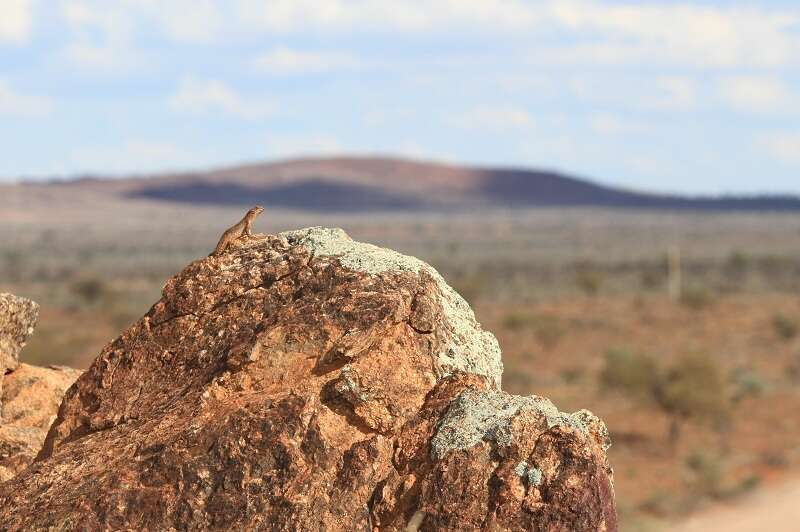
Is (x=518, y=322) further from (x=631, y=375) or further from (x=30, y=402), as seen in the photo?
(x=30, y=402)

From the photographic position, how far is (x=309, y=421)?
4.07 meters

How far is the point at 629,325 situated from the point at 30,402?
3384 cm

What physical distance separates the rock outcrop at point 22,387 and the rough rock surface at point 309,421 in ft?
1.41

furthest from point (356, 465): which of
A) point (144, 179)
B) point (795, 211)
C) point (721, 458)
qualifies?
point (144, 179)

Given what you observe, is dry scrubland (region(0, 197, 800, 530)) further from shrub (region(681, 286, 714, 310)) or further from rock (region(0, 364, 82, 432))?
rock (region(0, 364, 82, 432))

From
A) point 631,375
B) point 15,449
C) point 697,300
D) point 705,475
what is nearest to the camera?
point 15,449

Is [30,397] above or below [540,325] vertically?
above

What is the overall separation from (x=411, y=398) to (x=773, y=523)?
9.01 metres

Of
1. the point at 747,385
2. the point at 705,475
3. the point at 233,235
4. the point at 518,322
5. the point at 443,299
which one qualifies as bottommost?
the point at 518,322

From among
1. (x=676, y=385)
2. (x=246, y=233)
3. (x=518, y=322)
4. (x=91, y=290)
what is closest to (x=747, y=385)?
(x=676, y=385)

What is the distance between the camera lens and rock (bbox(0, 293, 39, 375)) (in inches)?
206

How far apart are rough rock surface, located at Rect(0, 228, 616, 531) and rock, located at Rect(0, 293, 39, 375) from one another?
2.27 ft

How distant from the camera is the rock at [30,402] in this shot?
5.07m

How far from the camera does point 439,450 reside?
4.08m
